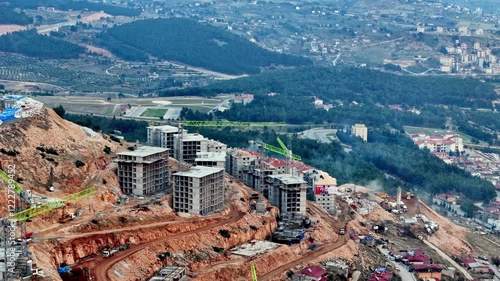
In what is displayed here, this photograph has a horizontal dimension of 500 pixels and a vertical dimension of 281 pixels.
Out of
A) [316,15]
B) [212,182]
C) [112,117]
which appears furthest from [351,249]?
[316,15]

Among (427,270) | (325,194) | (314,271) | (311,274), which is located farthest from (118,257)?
(325,194)

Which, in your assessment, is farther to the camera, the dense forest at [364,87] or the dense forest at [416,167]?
the dense forest at [364,87]

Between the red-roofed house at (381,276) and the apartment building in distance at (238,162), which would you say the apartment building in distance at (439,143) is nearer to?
the apartment building in distance at (238,162)

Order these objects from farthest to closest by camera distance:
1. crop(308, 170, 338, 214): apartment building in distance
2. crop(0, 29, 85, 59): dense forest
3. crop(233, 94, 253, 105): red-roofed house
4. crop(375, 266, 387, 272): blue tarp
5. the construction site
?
crop(0, 29, 85, 59): dense forest, crop(233, 94, 253, 105): red-roofed house, crop(308, 170, 338, 214): apartment building in distance, crop(375, 266, 387, 272): blue tarp, the construction site

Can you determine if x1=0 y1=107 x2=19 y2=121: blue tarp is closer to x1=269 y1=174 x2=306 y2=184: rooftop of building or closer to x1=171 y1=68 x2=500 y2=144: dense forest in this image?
x1=269 y1=174 x2=306 y2=184: rooftop of building

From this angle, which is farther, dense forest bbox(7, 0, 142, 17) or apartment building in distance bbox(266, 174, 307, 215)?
dense forest bbox(7, 0, 142, 17)

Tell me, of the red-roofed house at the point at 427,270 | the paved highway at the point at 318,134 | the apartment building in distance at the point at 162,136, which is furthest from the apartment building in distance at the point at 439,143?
the red-roofed house at the point at 427,270

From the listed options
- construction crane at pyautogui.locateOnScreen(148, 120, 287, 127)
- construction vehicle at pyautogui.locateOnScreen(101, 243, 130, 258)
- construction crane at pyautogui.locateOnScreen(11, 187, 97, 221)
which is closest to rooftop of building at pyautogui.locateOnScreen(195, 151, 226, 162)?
construction crane at pyautogui.locateOnScreen(11, 187, 97, 221)
